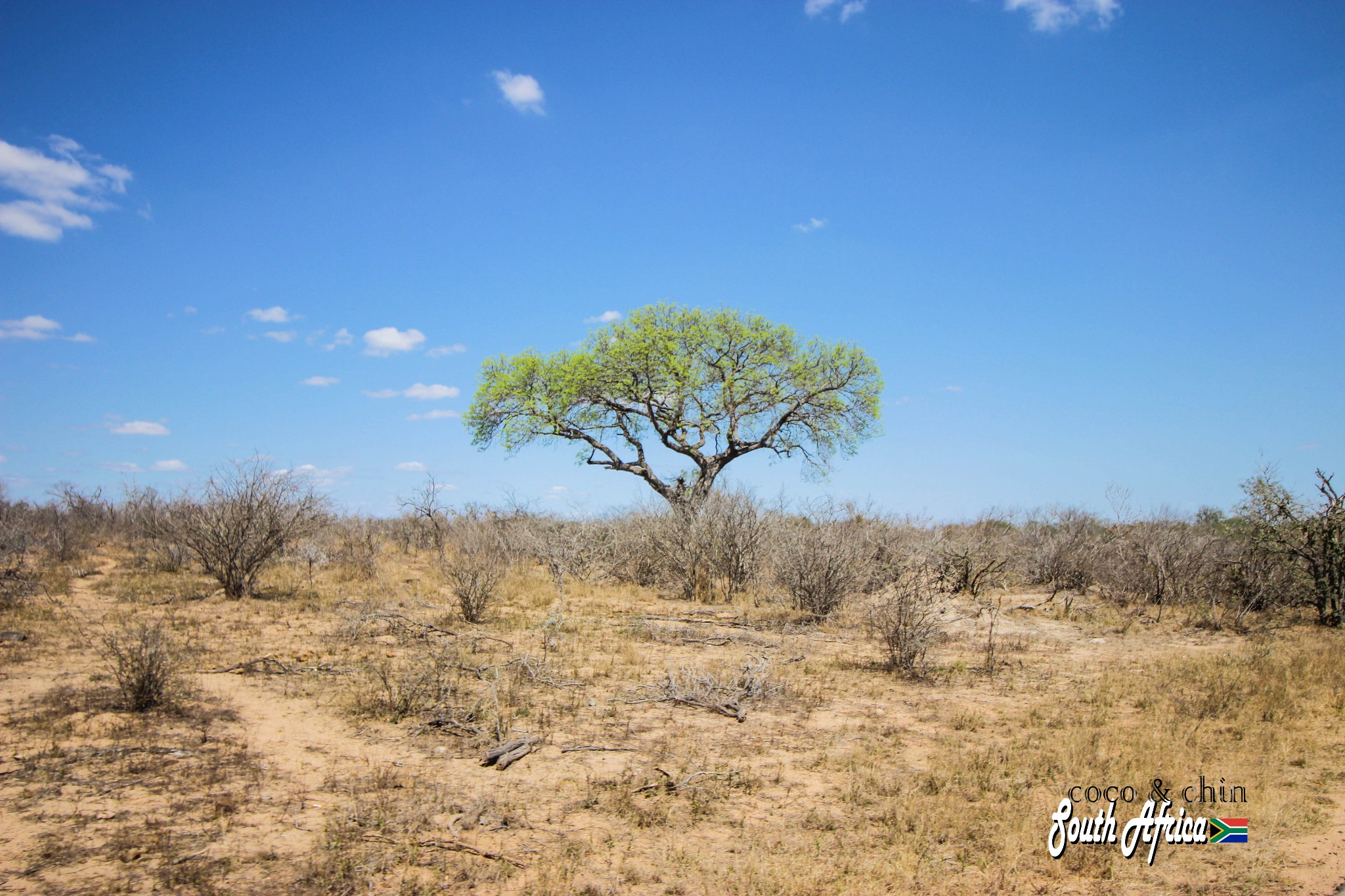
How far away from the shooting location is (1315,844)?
4.85 metres

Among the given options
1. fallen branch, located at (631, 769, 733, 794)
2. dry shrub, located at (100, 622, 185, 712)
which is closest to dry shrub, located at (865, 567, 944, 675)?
fallen branch, located at (631, 769, 733, 794)

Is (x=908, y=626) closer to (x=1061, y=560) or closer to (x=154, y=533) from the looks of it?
(x=1061, y=560)

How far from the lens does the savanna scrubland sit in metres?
4.52

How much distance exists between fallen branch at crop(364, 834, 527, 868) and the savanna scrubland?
25 millimetres

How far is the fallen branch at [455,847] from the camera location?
177 inches

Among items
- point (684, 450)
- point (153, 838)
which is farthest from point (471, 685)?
point (684, 450)

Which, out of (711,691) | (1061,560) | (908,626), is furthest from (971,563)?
(711,691)

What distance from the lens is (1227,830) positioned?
5062 millimetres

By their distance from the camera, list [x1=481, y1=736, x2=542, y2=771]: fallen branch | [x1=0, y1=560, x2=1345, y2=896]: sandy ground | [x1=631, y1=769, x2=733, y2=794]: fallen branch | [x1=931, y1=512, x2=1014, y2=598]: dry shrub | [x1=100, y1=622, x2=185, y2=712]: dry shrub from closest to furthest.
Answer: [x1=0, y1=560, x2=1345, y2=896]: sandy ground, [x1=631, y1=769, x2=733, y2=794]: fallen branch, [x1=481, y1=736, x2=542, y2=771]: fallen branch, [x1=100, y1=622, x2=185, y2=712]: dry shrub, [x1=931, y1=512, x2=1014, y2=598]: dry shrub

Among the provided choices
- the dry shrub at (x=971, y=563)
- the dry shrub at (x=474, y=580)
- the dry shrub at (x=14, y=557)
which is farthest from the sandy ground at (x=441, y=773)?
the dry shrub at (x=971, y=563)

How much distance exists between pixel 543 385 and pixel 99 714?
20.3 meters

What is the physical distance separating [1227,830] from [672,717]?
14.8 feet

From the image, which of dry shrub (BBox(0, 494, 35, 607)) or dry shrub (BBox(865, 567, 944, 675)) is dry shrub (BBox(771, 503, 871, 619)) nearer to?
dry shrub (BBox(865, 567, 944, 675))

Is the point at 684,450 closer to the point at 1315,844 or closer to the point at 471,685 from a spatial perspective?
the point at 471,685
